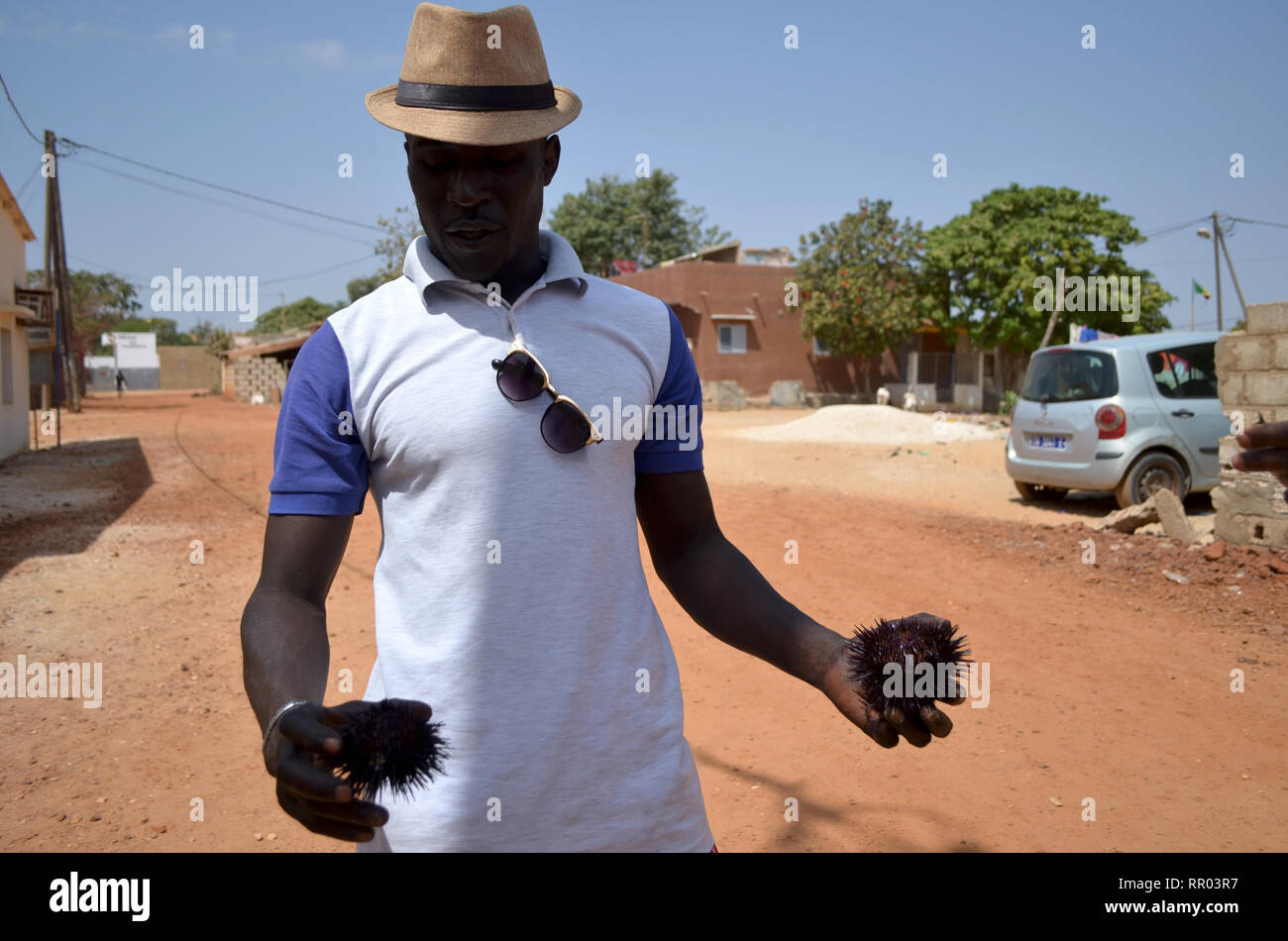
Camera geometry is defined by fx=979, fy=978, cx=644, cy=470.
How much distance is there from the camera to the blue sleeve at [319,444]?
1.49 meters

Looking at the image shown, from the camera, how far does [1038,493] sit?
12.0m

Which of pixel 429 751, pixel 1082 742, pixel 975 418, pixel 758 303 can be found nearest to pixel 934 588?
pixel 1082 742

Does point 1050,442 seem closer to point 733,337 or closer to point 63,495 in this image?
point 63,495

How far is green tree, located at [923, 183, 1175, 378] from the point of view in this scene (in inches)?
1147

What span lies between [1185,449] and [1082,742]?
6584mm

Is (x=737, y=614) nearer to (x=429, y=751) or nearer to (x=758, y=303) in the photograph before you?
(x=429, y=751)

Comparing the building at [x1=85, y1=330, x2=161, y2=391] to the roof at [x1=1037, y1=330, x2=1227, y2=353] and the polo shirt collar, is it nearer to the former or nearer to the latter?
the roof at [x1=1037, y1=330, x2=1227, y2=353]

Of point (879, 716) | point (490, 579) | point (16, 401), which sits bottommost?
point (879, 716)

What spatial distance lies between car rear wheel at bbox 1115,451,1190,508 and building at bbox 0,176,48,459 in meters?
16.1

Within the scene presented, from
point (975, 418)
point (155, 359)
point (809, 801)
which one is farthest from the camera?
point (155, 359)

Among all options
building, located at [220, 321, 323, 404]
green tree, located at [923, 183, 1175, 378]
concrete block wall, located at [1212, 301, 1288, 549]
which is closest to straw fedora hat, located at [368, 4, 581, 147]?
concrete block wall, located at [1212, 301, 1288, 549]

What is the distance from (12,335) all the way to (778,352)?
24364mm

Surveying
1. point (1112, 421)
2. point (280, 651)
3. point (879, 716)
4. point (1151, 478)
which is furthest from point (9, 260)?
point (879, 716)

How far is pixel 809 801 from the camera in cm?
388
